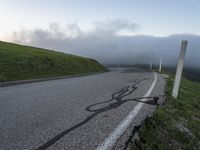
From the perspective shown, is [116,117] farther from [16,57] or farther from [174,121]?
[16,57]

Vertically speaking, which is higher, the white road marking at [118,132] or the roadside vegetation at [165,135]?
the white road marking at [118,132]

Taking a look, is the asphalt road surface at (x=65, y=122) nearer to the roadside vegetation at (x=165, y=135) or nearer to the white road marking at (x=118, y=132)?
the white road marking at (x=118, y=132)

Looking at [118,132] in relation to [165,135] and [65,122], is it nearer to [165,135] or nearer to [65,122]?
[165,135]

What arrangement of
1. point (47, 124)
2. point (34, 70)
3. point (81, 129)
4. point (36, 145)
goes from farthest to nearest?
1. point (34, 70)
2. point (47, 124)
3. point (81, 129)
4. point (36, 145)

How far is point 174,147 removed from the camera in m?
3.89

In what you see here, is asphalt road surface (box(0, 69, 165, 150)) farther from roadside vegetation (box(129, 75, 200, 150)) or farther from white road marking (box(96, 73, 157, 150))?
roadside vegetation (box(129, 75, 200, 150))

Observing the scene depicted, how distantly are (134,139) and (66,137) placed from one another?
3.59ft

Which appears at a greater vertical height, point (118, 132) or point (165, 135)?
point (118, 132)

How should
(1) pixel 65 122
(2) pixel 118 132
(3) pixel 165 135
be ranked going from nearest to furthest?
(2) pixel 118 132
(3) pixel 165 135
(1) pixel 65 122

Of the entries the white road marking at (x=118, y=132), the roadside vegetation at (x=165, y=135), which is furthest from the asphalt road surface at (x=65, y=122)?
the roadside vegetation at (x=165, y=135)

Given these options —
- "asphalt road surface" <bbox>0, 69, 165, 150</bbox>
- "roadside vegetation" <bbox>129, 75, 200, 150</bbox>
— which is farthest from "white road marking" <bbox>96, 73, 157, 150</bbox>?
"roadside vegetation" <bbox>129, 75, 200, 150</bbox>

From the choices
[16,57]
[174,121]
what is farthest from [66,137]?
[16,57]

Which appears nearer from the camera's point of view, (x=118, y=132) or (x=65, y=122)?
(x=118, y=132)

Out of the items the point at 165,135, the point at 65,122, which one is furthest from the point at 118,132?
the point at 65,122
